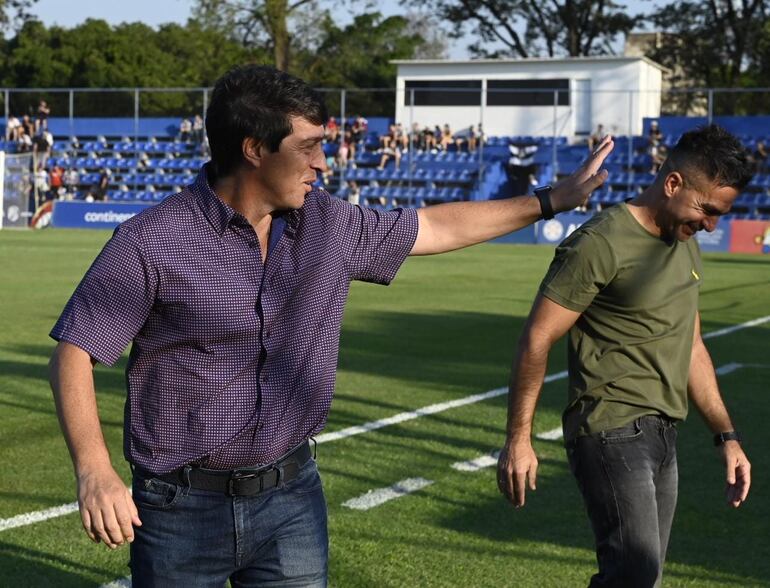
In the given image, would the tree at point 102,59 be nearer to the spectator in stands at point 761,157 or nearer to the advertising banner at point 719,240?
the spectator in stands at point 761,157

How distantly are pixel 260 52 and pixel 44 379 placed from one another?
204ft

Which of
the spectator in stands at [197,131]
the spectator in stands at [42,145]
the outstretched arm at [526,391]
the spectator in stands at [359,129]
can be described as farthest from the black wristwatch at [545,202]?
the spectator in stands at [42,145]

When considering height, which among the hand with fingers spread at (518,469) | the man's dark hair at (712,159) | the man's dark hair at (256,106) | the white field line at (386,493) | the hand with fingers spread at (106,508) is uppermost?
the man's dark hair at (256,106)

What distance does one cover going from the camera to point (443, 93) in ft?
168

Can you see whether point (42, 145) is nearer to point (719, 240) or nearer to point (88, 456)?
point (719, 240)

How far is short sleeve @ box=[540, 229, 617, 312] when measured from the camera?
176 inches

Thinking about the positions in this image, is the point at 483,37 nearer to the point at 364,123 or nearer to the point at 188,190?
the point at 364,123

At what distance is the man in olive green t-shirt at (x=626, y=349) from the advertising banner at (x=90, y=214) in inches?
1669

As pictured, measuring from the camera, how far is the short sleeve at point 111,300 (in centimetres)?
340

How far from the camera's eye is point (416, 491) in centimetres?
780

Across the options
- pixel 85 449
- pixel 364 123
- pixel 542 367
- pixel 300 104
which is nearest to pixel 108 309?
pixel 85 449

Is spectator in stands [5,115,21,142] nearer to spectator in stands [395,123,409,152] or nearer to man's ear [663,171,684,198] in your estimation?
spectator in stands [395,123,409,152]

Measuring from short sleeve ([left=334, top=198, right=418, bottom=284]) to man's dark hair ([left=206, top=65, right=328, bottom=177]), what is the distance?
1.38 feet

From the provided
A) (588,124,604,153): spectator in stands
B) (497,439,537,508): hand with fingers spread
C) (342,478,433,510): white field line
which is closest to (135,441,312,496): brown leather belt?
(497,439,537,508): hand with fingers spread
